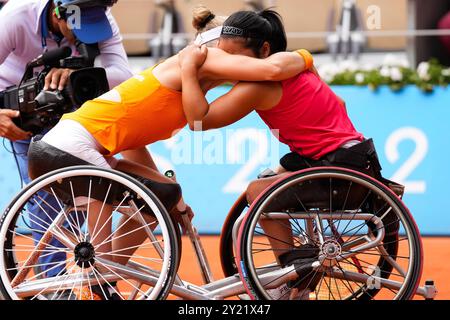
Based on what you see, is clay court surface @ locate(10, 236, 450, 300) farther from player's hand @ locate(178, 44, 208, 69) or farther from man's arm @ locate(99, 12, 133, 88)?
player's hand @ locate(178, 44, 208, 69)

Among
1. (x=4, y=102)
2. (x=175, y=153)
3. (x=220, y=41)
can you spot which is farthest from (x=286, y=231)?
(x=175, y=153)

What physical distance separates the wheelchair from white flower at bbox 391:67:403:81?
3.08 meters

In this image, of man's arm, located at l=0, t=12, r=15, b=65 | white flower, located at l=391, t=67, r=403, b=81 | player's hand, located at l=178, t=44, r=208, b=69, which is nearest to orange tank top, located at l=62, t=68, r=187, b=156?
player's hand, located at l=178, t=44, r=208, b=69

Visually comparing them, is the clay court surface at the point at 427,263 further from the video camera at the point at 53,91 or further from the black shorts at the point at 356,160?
the video camera at the point at 53,91

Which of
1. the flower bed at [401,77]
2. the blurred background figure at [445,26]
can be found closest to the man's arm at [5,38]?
the flower bed at [401,77]

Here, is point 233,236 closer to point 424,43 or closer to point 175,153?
point 175,153

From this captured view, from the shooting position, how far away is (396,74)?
7469 millimetres

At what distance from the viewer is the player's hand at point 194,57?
4266 mm

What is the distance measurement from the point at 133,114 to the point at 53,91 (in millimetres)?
544

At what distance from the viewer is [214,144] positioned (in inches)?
268

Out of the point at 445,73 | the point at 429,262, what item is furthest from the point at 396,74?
the point at 429,262

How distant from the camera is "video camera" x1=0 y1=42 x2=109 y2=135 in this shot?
15.3 feet

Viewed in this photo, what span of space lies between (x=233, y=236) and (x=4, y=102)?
1266mm
